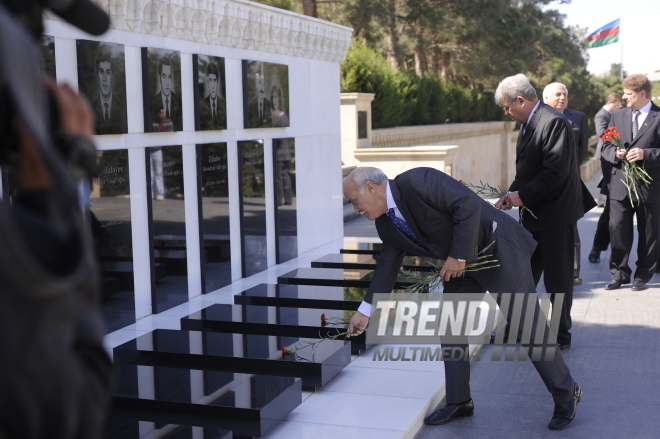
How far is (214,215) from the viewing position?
8148mm

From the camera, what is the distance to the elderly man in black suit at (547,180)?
5.52m

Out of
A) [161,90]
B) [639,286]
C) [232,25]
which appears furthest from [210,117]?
[639,286]

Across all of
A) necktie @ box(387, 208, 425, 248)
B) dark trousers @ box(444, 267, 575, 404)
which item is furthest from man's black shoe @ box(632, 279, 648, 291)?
necktie @ box(387, 208, 425, 248)

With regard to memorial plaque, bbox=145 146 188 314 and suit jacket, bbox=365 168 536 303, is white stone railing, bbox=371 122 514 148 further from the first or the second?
suit jacket, bbox=365 168 536 303

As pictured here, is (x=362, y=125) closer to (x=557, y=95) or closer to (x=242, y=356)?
(x=557, y=95)

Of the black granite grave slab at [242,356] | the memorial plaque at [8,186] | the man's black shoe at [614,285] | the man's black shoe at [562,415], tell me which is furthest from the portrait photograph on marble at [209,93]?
the man's black shoe at [562,415]

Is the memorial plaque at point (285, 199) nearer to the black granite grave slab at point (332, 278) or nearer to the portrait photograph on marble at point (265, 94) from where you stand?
the portrait photograph on marble at point (265, 94)

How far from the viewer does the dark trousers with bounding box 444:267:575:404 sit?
14.3ft

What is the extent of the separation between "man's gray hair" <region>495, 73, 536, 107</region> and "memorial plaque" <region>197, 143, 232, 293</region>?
348cm

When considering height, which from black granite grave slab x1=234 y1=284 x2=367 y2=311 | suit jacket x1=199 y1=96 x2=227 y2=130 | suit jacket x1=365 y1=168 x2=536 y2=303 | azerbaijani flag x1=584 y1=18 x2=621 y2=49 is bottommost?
black granite grave slab x1=234 y1=284 x2=367 y2=311

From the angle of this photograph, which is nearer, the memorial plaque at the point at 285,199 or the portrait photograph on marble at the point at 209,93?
the portrait photograph on marble at the point at 209,93

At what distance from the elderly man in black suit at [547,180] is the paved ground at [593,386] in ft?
1.89

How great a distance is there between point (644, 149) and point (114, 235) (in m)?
5.54

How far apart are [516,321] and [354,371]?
1.43m
